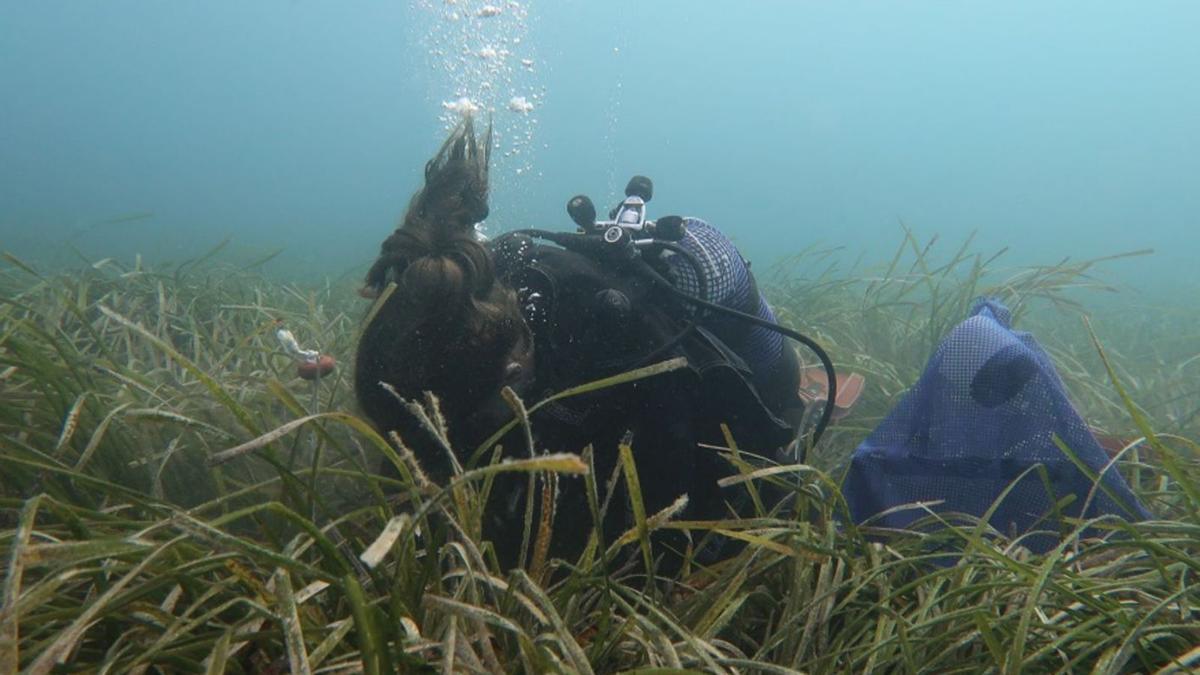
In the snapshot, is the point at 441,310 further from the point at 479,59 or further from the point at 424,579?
the point at 479,59

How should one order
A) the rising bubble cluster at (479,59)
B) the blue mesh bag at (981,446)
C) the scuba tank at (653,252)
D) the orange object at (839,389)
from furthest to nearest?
the rising bubble cluster at (479,59) → the orange object at (839,389) → the scuba tank at (653,252) → the blue mesh bag at (981,446)

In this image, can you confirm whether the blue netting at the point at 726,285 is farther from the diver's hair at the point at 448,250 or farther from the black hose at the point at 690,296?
the diver's hair at the point at 448,250

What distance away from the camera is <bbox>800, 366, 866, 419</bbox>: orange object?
124 inches

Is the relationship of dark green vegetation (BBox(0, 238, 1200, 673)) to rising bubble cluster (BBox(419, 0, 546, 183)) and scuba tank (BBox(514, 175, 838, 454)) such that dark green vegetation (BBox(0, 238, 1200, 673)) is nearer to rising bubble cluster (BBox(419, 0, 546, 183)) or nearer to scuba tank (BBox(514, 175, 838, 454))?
scuba tank (BBox(514, 175, 838, 454))

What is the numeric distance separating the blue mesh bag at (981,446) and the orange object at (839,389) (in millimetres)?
854

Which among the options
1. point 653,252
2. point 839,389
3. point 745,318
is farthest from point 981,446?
point 839,389

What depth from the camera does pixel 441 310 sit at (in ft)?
5.46

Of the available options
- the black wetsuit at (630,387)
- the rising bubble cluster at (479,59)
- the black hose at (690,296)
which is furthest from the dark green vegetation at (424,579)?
the rising bubble cluster at (479,59)

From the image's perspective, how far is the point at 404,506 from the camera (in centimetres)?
158

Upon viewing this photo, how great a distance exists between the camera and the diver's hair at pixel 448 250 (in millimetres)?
1650

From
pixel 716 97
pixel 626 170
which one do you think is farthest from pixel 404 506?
pixel 716 97

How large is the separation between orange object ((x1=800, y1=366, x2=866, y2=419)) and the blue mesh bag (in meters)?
0.85

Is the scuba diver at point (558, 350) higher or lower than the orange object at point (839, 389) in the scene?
higher

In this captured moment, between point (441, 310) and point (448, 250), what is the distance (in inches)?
6.3
